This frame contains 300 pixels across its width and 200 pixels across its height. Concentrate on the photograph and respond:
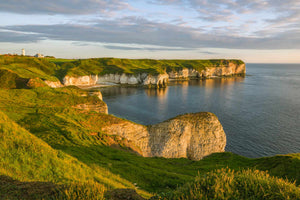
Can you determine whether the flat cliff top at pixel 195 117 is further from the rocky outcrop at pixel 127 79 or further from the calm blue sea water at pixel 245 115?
the rocky outcrop at pixel 127 79

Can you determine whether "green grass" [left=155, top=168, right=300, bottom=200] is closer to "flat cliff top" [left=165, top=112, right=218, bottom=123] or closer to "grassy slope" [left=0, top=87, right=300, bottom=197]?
"grassy slope" [left=0, top=87, right=300, bottom=197]

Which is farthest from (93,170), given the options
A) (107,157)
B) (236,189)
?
(236,189)

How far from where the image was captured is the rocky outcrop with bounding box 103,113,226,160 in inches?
1474

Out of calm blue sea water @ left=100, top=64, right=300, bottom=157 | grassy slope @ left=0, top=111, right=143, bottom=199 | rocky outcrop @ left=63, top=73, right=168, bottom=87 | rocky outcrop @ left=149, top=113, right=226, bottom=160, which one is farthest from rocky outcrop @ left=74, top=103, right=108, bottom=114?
rocky outcrop @ left=63, top=73, right=168, bottom=87

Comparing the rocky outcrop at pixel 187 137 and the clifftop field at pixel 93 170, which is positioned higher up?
the clifftop field at pixel 93 170

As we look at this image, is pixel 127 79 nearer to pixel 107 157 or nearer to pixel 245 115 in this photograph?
pixel 245 115

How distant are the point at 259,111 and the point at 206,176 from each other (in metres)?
90.3

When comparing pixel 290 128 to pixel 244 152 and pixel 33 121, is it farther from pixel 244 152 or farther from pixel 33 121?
pixel 33 121

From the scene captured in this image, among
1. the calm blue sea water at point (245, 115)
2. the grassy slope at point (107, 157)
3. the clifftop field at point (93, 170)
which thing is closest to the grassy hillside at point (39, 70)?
the clifftop field at point (93, 170)

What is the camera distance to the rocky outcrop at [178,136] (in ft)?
123

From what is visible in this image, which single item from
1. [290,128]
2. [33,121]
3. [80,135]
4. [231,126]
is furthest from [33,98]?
[290,128]

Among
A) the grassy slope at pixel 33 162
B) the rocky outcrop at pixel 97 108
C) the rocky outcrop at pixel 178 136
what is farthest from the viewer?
the rocky outcrop at pixel 97 108

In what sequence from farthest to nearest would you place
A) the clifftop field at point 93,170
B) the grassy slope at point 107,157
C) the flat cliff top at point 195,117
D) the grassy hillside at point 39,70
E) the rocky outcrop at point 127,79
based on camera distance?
the rocky outcrop at point 127,79 < the grassy hillside at point 39,70 < the flat cliff top at point 195,117 < the grassy slope at point 107,157 < the clifftop field at point 93,170

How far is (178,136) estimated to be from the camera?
39.9m
